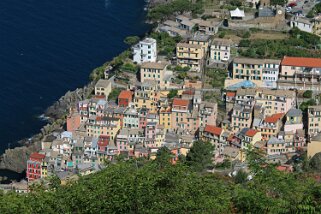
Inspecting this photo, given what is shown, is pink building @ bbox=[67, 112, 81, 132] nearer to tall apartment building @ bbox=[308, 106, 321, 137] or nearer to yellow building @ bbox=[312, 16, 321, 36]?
tall apartment building @ bbox=[308, 106, 321, 137]

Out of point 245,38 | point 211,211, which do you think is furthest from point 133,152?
point 211,211

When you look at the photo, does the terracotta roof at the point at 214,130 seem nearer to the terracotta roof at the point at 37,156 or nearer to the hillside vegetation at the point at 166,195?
the terracotta roof at the point at 37,156

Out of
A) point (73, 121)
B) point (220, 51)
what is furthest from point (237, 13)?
point (73, 121)

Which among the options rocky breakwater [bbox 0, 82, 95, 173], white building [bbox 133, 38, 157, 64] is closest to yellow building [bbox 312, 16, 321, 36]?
white building [bbox 133, 38, 157, 64]

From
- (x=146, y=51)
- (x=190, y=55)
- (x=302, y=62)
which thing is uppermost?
(x=146, y=51)

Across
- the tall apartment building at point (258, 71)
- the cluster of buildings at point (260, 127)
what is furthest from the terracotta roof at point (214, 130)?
the tall apartment building at point (258, 71)

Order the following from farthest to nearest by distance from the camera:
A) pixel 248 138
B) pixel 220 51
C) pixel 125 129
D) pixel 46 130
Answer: pixel 220 51 < pixel 46 130 < pixel 125 129 < pixel 248 138

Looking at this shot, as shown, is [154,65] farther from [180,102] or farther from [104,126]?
[104,126]
